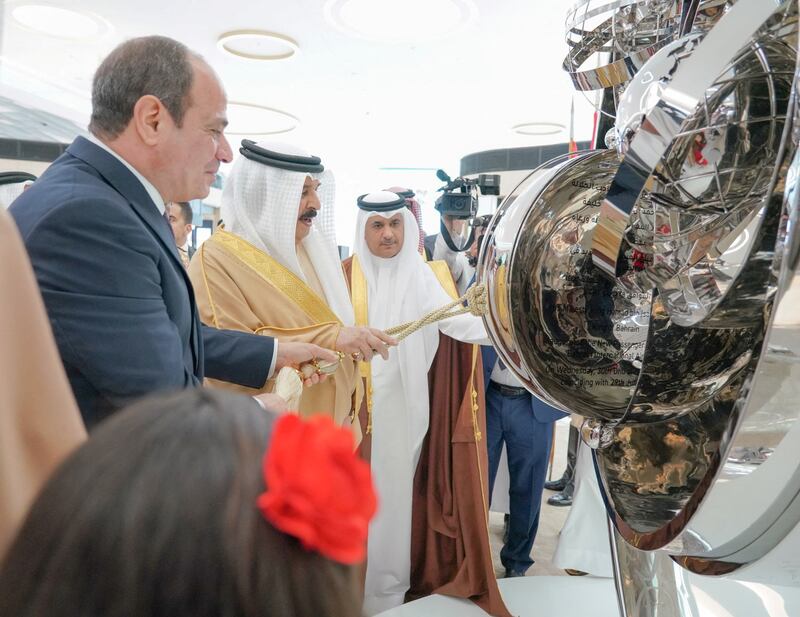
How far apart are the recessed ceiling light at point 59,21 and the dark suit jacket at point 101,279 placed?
620 cm

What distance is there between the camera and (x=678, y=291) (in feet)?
1.98

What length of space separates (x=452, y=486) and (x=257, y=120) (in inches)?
343

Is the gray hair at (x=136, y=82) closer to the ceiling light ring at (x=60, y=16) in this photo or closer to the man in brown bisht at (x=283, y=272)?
the man in brown bisht at (x=283, y=272)

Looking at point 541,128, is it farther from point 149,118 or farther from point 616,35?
point 616,35

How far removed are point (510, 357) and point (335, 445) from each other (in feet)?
1.48

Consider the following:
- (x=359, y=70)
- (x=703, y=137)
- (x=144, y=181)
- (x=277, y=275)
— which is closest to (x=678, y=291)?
(x=703, y=137)

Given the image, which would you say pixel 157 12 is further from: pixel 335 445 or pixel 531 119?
pixel 335 445

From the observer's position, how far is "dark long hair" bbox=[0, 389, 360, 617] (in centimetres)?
36

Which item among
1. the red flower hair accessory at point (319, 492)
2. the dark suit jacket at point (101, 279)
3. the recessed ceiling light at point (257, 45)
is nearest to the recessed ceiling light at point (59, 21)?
the recessed ceiling light at point (257, 45)

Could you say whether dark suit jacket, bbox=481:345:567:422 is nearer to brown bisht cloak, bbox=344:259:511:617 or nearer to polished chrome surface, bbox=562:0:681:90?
brown bisht cloak, bbox=344:259:511:617

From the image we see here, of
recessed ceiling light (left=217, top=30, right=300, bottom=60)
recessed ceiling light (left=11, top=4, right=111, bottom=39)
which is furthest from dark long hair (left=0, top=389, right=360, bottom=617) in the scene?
recessed ceiling light (left=11, top=4, right=111, bottom=39)

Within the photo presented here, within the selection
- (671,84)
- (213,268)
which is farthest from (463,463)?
(671,84)

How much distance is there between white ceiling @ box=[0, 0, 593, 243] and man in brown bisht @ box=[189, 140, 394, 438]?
4.31 metres

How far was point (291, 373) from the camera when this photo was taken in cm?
158
